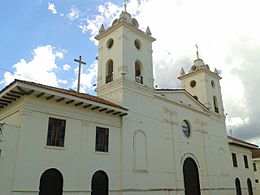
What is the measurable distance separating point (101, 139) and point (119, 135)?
1.51 m

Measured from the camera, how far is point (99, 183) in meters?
15.9

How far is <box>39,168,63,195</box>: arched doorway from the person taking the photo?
13.5 metres

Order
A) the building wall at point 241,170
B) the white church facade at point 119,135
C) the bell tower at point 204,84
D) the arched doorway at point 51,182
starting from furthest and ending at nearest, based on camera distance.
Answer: the building wall at point 241,170, the bell tower at point 204,84, the arched doorway at point 51,182, the white church facade at point 119,135

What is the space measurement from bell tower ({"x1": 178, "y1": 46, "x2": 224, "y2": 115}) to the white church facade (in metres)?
0.13

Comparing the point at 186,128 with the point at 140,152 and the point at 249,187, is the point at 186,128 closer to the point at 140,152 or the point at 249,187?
the point at 140,152

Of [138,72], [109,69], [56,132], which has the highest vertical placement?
[109,69]

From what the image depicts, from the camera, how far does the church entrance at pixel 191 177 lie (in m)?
21.6

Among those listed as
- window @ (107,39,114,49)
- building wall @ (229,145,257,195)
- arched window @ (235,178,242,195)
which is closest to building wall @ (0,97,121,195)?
window @ (107,39,114,49)

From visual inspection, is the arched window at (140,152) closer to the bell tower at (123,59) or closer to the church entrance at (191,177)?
the bell tower at (123,59)

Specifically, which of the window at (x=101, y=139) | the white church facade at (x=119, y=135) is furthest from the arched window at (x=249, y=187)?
the window at (x=101, y=139)

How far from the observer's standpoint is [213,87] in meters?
30.3

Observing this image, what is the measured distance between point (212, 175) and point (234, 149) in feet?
25.8

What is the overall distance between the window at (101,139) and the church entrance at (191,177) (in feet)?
26.9

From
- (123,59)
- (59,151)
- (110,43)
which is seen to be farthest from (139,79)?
(59,151)
